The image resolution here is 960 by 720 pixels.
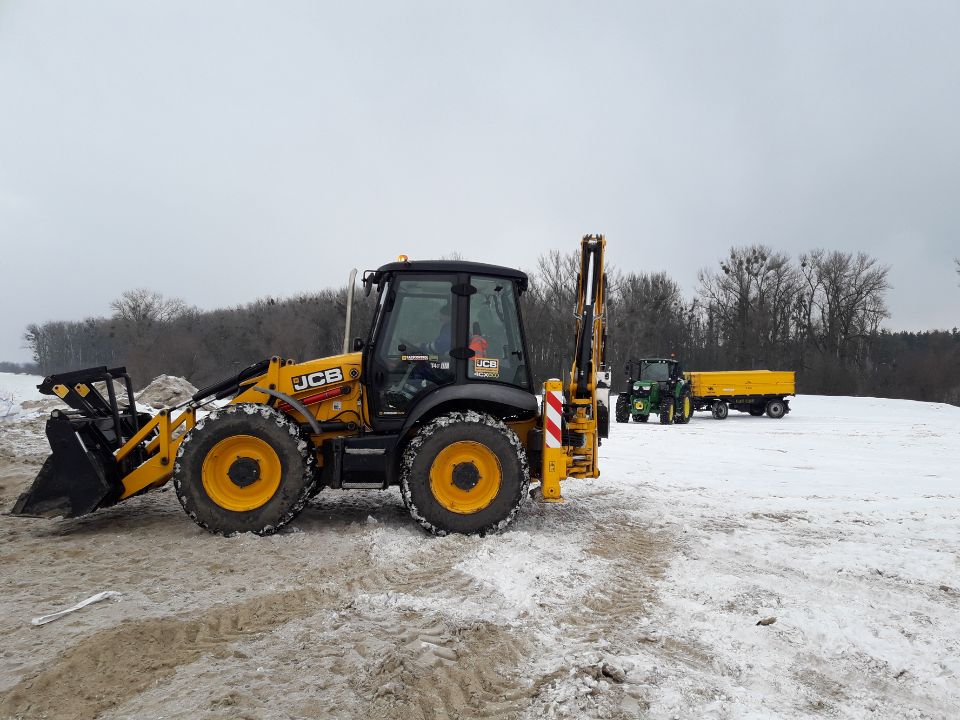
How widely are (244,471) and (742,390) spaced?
2131 centimetres

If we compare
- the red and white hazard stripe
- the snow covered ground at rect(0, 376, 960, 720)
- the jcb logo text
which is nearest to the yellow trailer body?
the snow covered ground at rect(0, 376, 960, 720)

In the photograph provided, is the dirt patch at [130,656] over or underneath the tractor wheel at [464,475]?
underneath

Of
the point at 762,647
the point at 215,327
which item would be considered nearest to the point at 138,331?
the point at 215,327

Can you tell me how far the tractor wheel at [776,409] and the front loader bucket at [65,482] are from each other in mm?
22846

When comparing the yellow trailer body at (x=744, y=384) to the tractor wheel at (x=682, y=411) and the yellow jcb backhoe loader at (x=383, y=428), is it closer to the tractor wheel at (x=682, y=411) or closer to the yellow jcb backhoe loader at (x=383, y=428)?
the tractor wheel at (x=682, y=411)

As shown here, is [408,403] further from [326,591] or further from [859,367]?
[859,367]

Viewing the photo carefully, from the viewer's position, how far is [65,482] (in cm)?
498

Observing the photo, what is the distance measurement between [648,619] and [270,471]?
3.24 meters

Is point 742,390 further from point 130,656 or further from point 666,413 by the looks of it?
point 130,656

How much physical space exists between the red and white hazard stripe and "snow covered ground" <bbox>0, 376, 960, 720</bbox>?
809mm

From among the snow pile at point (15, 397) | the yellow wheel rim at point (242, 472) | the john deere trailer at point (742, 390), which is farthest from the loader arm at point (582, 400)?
the john deere trailer at point (742, 390)

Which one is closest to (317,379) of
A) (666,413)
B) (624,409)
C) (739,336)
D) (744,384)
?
(666,413)

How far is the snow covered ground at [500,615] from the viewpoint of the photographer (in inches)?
103

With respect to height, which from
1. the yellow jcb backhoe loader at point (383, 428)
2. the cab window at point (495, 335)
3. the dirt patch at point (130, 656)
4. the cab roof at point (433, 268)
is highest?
the cab roof at point (433, 268)
